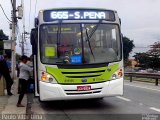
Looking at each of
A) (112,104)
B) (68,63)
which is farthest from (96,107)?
(68,63)

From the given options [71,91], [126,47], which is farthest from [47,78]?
[126,47]

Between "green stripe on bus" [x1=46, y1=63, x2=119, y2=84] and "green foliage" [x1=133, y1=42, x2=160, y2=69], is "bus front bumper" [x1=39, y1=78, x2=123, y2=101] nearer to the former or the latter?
"green stripe on bus" [x1=46, y1=63, x2=119, y2=84]

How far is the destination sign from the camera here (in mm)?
12633

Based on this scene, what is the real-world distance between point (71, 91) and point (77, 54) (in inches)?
44.7

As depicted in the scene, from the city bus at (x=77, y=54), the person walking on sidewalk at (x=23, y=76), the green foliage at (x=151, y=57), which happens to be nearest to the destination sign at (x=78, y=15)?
the city bus at (x=77, y=54)

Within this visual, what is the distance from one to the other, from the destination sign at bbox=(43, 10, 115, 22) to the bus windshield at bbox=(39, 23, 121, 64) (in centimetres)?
24

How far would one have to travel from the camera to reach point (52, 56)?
1224 centimetres

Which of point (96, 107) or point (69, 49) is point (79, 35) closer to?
point (69, 49)

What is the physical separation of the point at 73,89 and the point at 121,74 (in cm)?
169

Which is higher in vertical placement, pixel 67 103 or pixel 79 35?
pixel 79 35

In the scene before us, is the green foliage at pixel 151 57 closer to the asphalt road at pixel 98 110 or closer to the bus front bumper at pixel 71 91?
the asphalt road at pixel 98 110

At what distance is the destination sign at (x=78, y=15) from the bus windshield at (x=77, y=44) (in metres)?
0.24

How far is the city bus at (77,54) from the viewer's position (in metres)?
12.1

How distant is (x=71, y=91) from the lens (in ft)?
39.6
